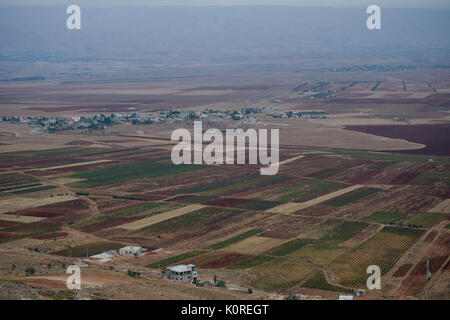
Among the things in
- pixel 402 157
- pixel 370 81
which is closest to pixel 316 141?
pixel 402 157

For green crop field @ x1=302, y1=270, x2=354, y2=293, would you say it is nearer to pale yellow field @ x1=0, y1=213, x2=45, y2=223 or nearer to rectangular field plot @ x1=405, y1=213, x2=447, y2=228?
rectangular field plot @ x1=405, y1=213, x2=447, y2=228

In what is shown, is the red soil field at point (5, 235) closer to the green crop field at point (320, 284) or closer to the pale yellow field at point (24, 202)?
the pale yellow field at point (24, 202)

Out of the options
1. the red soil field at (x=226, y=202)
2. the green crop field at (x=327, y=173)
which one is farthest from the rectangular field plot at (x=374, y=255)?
the green crop field at (x=327, y=173)

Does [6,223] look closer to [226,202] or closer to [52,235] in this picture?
[52,235]

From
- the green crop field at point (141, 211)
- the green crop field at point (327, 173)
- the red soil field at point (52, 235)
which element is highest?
the green crop field at point (327, 173)

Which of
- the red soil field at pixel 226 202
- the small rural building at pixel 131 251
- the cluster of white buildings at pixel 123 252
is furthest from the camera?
the red soil field at pixel 226 202

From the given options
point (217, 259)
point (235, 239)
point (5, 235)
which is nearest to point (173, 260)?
point (217, 259)

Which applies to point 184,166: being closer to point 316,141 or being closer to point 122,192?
point 122,192
